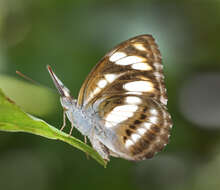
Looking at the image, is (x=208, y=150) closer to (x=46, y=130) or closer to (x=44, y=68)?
(x=44, y=68)

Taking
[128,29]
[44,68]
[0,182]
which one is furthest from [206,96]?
[0,182]

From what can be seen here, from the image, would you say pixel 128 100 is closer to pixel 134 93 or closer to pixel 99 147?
pixel 134 93

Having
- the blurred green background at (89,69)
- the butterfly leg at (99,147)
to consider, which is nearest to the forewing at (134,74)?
the butterfly leg at (99,147)

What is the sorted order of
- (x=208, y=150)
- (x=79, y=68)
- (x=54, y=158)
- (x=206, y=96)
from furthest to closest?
1. (x=206, y=96)
2. (x=208, y=150)
3. (x=79, y=68)
4. (x=54, y=158)

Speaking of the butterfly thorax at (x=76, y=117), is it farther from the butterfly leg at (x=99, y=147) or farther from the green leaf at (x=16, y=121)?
the green leaf at (x=16, y=121)

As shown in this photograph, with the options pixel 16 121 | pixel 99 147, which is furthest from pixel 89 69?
pixel 16 121

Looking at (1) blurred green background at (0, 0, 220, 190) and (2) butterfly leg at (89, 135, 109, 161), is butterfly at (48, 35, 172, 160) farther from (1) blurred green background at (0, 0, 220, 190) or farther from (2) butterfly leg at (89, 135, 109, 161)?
(1) blurred green background at (0, 0, 220, 190)
